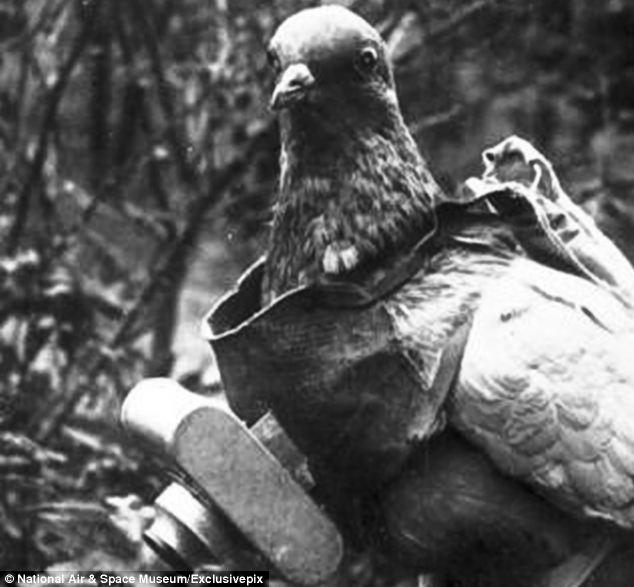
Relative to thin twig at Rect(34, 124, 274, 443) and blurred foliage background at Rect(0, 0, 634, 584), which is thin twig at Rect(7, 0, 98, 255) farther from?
thin twig at Rect(34, 124, 274, 443)

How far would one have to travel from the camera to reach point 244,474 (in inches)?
84.2

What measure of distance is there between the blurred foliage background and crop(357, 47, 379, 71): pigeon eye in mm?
1700

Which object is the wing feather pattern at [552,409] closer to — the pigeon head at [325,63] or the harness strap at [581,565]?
the harness strap at [581,565]

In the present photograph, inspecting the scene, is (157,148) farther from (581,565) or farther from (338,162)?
(581,565)

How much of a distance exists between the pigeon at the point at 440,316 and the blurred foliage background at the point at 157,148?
1.61 meters

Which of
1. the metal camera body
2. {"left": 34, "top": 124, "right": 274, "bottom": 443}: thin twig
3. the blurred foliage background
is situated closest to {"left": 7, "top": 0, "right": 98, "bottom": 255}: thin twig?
the blurred foliage background

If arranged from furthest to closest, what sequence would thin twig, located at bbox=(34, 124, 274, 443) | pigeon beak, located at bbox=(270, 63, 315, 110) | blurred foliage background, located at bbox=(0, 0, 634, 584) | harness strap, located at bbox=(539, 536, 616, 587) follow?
1. thin twig, located at bbox=(34, 124, 274, 443)
2. blurred foliage background, located at bbox=(0, 0, 634, 584)
3. harness strap, located at bbox=(539, 536, 616, 587)
4. pigeon beak, located at bbox=(270, 63, 315, 110)

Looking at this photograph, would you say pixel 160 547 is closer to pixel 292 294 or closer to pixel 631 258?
pixel 292 294

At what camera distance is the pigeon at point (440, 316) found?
7.00ft

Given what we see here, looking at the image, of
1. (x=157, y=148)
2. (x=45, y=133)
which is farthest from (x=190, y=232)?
(x=45, y=133)

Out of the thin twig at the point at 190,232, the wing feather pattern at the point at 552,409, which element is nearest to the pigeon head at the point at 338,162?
the wing feather pattern at the point at 552,409

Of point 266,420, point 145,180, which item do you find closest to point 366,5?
point 145,180

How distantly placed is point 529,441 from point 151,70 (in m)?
2.39

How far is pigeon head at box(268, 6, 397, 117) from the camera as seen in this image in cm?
210
